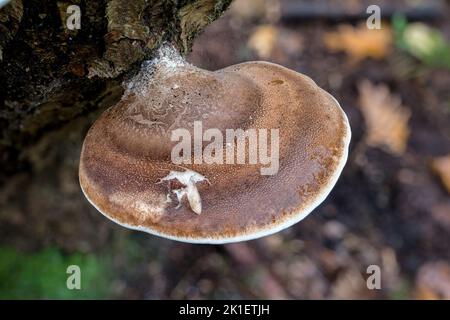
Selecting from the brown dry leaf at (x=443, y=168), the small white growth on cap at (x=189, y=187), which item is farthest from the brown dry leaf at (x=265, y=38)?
the small white growth on cap at (x=189, y=187)

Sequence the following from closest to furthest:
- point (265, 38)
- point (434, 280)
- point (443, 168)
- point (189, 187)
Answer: point (189, 187) < point (434, 280) < point (443, 168) < point (265, 38)

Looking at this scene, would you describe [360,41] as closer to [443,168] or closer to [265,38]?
[265,38]

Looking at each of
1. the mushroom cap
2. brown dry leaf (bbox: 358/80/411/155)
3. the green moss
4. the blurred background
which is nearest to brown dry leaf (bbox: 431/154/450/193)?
the blurred background

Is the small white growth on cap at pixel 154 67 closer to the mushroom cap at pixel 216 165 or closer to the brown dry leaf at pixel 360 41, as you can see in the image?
the mushroom cap at pixel 216 165

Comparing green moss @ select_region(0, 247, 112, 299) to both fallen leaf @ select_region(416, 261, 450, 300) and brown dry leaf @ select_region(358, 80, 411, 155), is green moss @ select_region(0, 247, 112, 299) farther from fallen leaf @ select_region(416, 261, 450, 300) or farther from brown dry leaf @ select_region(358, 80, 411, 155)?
brown dry leaf @ select_region(358, 80, 411, 155)

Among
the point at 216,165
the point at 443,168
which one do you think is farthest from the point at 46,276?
the point at 443,168

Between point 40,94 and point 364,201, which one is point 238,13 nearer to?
point 364,201

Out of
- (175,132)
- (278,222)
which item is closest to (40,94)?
(175,132)
